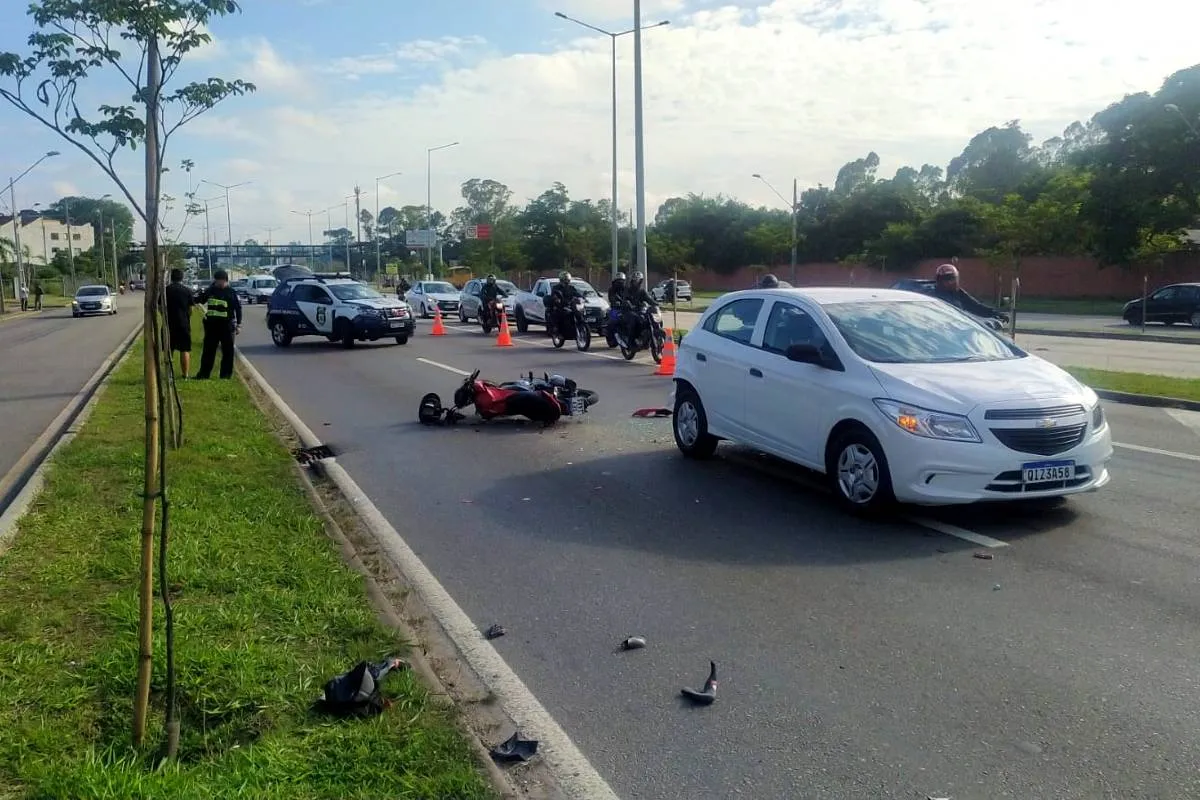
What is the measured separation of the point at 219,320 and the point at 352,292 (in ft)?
32.8

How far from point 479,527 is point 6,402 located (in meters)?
10.8

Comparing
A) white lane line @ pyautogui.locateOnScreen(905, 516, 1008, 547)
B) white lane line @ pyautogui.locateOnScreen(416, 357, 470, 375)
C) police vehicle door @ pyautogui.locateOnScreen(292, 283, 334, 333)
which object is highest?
police vehicle door @ pyautogui.locateOnScreen(292, 283, 334, 333)

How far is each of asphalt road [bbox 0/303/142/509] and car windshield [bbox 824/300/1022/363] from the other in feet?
22.0

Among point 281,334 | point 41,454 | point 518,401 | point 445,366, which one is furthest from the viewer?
point 281,334

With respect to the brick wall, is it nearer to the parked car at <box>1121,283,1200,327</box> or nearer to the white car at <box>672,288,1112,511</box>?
the parked car at <box>1121,283,1200,327</box>

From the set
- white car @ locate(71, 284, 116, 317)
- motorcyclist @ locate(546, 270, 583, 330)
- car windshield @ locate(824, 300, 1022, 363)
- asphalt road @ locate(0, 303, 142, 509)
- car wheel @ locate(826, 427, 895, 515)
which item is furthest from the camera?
white car @ locate(71, 284, 116, 317)

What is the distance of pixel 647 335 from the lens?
21219 millimetres

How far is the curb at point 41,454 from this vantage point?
24.5ft

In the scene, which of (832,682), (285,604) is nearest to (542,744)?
(832,682)

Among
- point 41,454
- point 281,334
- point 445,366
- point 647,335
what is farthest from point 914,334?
point 281,334

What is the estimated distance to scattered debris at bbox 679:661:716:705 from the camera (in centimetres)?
459

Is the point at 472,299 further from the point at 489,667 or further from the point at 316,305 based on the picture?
the point at 489,667

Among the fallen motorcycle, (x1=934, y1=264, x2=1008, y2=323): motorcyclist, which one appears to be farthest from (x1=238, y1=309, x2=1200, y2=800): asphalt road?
(x1=934, y1=264, x2=1008, y2=323): motorcyclist

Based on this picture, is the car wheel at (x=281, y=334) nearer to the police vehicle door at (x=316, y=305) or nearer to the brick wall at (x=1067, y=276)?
the police vehicle door at (x=316, y=305)
